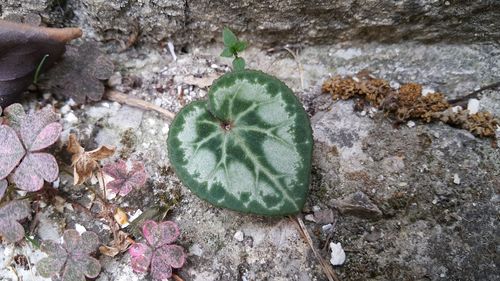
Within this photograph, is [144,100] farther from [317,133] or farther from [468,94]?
[468,94]

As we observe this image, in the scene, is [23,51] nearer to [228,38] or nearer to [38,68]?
[38,68]

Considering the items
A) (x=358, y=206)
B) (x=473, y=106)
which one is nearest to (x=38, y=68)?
(x=358, y=206)

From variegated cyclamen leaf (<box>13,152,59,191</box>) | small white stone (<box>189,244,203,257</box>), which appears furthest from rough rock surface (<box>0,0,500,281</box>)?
variegated cyclamen leaf (<box>13,152,59,191</box>)

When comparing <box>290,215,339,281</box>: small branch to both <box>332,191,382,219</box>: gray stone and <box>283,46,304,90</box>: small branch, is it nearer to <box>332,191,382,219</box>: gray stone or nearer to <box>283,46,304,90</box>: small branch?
<box>332,191,382,219</box>: gray stone

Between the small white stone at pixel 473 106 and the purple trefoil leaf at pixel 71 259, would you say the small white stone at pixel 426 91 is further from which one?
the purple trefoil leaf at pixel 71 259

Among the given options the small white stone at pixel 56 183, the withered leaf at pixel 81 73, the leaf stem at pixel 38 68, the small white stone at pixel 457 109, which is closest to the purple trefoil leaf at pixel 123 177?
the small white stone at pixel 56 183
